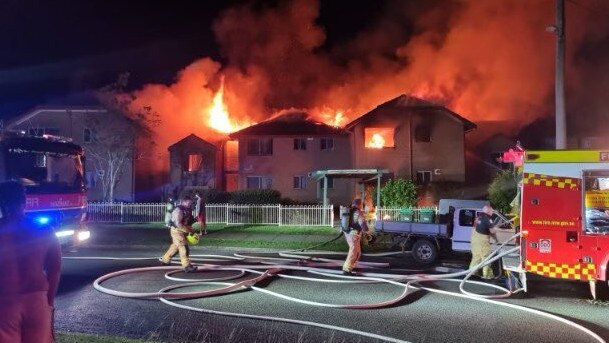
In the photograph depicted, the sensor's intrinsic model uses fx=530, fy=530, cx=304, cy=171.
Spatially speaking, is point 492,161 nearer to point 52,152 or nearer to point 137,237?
point 137,237

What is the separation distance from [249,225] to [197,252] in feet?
23.3

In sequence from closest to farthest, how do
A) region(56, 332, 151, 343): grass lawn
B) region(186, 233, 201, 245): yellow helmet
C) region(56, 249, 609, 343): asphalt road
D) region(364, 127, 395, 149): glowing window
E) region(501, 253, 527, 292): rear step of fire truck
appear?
region(56, 332, 151, 343): grass lawn
region(56, 249, 609, 343): asphalt road
region(501, 253, 527, 292): rear step of fire truck
region(186, 233, 201, 245): yellow helmet
region(364, 127, 395, 149): glowing window

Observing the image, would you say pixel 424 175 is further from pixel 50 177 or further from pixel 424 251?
pixel 50 177

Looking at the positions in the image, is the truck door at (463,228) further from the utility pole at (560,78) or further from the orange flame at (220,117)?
the orange flame at (220,117)

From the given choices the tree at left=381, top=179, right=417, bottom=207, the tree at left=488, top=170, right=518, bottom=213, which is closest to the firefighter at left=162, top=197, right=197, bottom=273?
the tree at left=488, top=170, right=518, bottom=213

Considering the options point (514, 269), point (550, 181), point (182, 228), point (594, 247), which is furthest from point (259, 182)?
point (594, 247)

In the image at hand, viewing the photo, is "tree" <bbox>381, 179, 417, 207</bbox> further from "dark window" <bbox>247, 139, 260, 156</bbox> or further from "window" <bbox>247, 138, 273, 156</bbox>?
"dark window" <bbox>247, 139, 260, 156</bbox>

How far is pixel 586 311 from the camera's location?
8.02 metres

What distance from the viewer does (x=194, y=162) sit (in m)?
36.2

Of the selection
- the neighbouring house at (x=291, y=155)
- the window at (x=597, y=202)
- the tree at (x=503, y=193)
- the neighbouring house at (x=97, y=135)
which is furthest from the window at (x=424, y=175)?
the window at (x=597, y=202)

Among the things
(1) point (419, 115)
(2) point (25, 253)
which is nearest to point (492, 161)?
(1) point (419, 115)

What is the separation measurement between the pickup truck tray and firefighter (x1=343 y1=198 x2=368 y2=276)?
251 centimetres

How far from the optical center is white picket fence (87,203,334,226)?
22234 millimetres

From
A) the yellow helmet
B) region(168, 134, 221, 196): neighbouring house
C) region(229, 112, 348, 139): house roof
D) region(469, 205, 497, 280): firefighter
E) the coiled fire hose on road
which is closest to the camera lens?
the coiled fire hose on road
